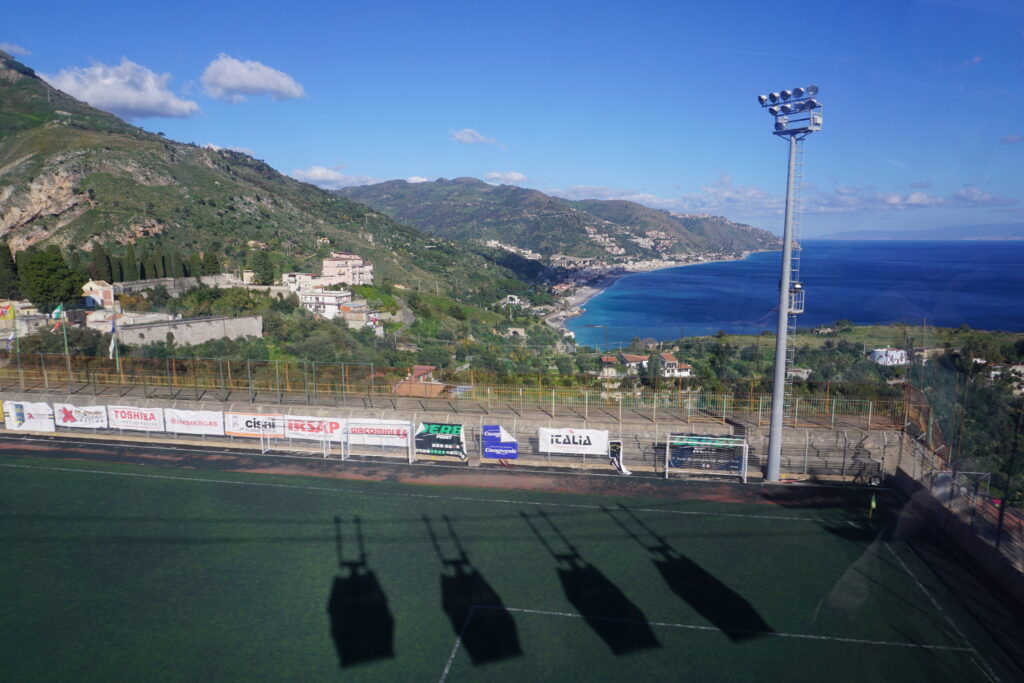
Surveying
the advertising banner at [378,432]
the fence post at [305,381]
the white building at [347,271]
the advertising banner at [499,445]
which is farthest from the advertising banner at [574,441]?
the white building at [347,271]

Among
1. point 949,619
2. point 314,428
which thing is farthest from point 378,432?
point 949,619

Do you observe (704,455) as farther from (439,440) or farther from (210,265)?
(210,265)

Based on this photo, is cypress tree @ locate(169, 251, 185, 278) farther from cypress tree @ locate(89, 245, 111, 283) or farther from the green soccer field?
the green soccer field

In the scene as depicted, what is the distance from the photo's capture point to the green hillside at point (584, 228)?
362ft

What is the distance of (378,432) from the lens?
49.1 feet

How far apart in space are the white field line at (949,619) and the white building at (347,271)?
37958mm

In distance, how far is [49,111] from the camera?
84.8 metres

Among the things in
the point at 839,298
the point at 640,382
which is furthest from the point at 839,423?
the point at 839,298

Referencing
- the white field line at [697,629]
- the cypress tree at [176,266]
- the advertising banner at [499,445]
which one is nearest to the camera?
the white field line at [697,629]

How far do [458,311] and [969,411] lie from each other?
33583mm

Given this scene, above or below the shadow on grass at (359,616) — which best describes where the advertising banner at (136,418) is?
above

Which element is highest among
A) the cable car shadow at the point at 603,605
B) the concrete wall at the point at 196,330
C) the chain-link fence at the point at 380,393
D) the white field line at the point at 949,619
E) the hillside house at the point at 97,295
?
the hillside house at the point at 97,295

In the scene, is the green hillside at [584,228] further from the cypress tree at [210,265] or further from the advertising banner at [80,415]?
the advertising banner at [80,415]

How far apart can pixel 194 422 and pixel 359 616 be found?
9.57 m
